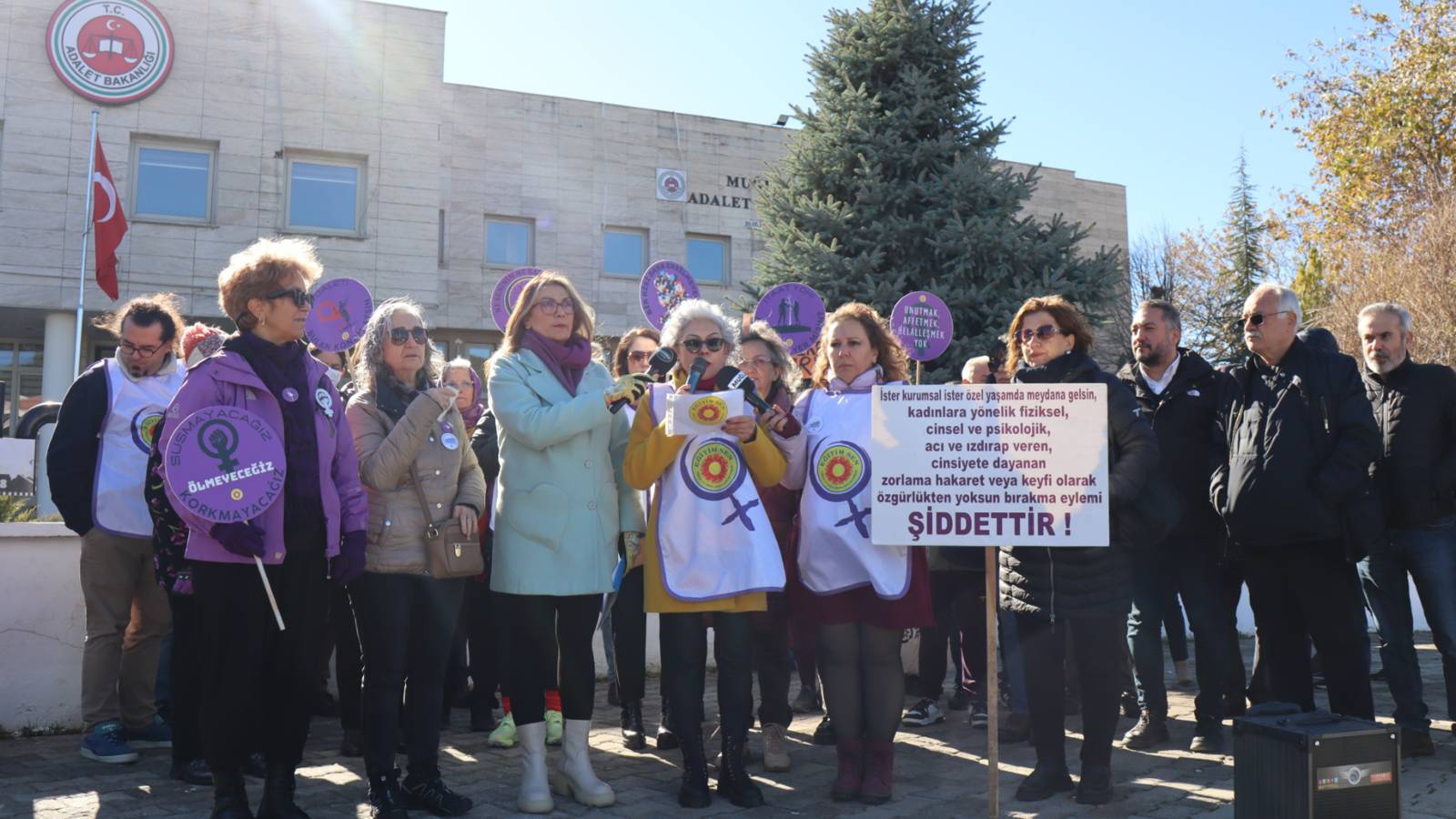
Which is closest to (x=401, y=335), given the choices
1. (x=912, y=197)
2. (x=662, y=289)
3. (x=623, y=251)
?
(x=662, y=289)

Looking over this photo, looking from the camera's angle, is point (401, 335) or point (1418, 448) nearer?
point (401, 335)

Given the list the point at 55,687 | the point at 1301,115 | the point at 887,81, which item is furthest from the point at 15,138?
the point at 1301,115

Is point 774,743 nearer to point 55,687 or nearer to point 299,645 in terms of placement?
point 299,645

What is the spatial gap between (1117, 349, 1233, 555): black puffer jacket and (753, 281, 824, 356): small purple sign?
13.4 ft

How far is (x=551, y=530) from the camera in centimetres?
443

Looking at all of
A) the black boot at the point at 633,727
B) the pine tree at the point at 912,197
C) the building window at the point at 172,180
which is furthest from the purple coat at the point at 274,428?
the building window at the point at 172,180

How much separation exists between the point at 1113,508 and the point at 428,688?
2.85 m

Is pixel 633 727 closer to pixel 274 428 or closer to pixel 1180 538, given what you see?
pixel 274 428

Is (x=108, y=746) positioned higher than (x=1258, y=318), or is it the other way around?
(x=1258, y=318)

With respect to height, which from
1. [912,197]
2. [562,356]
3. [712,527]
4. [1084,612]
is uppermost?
[912,197]

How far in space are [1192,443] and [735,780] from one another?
9.58 feet

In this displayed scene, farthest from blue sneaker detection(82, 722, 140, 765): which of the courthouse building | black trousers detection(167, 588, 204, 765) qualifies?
the courthouse building

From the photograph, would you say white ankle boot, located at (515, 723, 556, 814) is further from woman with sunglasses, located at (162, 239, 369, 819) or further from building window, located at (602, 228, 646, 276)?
building window, located at (602, 228, 646, 276)

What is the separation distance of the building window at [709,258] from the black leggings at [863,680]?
24.2 metres
